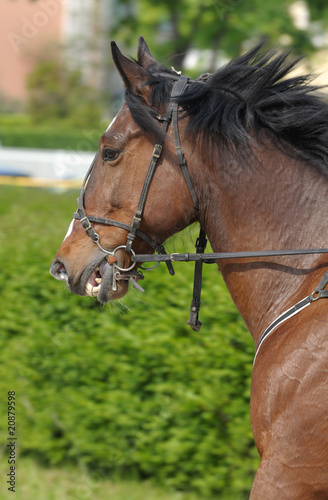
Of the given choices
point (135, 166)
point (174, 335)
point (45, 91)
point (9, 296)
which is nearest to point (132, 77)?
point (135, 166)

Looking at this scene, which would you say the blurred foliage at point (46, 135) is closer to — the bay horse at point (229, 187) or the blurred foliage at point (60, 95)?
the blurred foliage at point (60, 95)

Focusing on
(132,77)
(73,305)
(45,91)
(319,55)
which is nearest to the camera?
(132,77)

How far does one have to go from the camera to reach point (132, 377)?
164 inches

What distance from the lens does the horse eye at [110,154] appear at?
2.56 meters

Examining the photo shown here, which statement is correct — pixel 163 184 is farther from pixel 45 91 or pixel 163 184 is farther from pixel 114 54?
pixel 45 91

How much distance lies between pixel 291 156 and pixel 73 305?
7.92ft

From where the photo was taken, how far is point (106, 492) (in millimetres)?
4281

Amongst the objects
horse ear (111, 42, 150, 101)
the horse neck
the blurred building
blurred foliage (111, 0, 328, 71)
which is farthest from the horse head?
the blurred building

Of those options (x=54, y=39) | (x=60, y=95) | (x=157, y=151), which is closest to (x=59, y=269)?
(x=157, y=151)

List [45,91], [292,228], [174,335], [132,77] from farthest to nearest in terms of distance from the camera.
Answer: [45,91] → [174,335] → [132,77] → [292,228]

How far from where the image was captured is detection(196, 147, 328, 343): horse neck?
2.37 metres

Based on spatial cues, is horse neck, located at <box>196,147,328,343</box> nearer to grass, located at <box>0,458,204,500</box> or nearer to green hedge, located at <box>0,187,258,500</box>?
green hedge, located at <box>0,187,258,500</box>

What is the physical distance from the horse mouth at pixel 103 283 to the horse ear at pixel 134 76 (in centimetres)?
78

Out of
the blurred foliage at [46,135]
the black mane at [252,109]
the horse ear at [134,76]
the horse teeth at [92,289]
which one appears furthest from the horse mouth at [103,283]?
the blurred foliage at [46,135]
